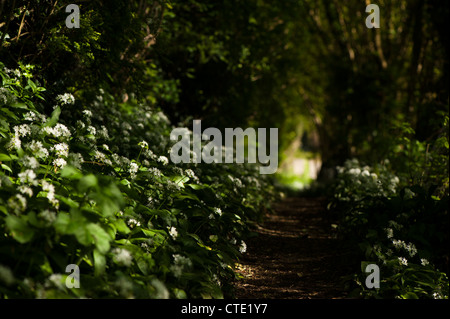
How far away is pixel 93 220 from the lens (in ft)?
9.97

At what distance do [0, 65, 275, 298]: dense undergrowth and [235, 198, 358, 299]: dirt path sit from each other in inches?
14.6

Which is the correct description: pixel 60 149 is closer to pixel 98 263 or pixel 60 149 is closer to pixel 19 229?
pixel 19 229

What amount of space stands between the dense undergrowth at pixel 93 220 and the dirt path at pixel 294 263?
1.22 ft

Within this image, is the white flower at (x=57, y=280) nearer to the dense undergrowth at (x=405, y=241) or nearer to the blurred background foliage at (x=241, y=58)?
the dense undergrowth at (x=405, y=241)

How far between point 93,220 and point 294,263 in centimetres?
302

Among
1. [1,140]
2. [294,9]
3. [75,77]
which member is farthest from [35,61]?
[294,9]

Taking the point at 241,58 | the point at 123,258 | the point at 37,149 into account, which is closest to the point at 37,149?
the point at 37,149

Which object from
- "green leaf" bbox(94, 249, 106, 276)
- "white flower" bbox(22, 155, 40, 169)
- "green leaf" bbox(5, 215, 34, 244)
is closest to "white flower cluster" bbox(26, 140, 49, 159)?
"white flower" bbox(22, 155, 40, 169)

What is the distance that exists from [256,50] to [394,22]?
22.8ft

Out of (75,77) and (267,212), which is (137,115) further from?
(267,212)

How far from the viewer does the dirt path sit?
4.25 m

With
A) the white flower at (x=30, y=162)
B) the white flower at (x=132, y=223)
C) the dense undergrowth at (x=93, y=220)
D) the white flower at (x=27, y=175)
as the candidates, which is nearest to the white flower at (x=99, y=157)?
the dense undergrowth at (x=93, y=220)

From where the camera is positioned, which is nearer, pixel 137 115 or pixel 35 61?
pixel 35 61

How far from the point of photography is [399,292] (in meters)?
3.73
